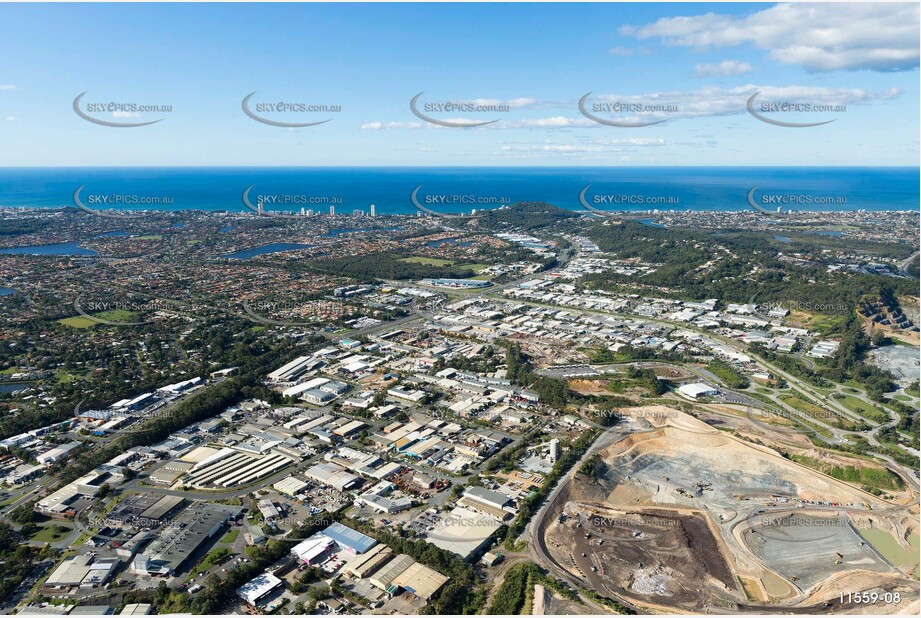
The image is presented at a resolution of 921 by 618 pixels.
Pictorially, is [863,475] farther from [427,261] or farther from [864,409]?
[427,261]

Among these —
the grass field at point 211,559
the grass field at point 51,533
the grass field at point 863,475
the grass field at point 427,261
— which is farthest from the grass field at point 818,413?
the grass field at point 427,261

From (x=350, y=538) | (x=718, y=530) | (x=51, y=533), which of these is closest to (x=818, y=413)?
(x=718, y=530)

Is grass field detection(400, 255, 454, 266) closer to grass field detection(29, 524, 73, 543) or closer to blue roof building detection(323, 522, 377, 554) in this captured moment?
blue roof building detection(323, 522, 377, 554)

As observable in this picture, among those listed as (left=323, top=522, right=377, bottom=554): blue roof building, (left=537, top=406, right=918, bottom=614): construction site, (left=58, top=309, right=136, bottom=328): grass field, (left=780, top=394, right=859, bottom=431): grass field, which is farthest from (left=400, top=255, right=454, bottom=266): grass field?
(left=323, top=522, right=377, bottom=554): blue roof building

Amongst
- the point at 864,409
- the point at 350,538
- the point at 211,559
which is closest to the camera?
the point at 211,559

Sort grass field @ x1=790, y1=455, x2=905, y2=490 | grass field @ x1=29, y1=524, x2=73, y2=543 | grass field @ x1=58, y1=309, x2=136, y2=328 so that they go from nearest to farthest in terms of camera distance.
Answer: grass field @ x1=29, y1=524, x2=73, y2=543
grass field @ x1=790, y1=455, x2=905, y2=490
grass field @ x1=58, y1=309, x2=136, y2=328

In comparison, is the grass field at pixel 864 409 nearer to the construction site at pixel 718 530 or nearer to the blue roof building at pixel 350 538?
the construction site at pixel 718 530

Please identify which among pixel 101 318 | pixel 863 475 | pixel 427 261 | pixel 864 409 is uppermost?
pixel 427 261

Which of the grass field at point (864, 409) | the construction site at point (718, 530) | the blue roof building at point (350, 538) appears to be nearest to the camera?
the construction site at point (718, 530)

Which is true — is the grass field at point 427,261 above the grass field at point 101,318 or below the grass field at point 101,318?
above
